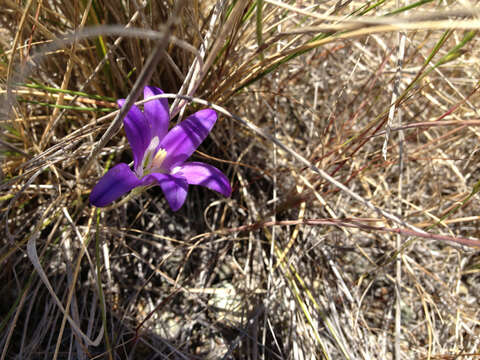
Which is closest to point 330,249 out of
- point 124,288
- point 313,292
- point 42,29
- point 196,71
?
point 313,292

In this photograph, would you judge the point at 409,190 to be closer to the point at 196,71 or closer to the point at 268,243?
the point at 268,243

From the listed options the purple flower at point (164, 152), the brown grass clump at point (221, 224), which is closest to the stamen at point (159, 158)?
the purple flower at point (164, 152)

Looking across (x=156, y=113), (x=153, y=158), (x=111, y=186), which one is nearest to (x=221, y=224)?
(x=153, y=158)

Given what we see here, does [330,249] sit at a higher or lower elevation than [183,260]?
lower

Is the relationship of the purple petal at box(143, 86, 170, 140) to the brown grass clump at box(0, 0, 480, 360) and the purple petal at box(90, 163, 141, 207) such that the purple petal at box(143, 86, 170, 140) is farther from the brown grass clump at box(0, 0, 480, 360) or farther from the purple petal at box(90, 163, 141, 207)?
the purple petal at box(90, 163, 141, 207)

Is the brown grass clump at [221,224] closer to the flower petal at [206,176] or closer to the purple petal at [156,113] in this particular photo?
the purple petal at [156,113]

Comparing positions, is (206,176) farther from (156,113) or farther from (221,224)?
(221,224)
